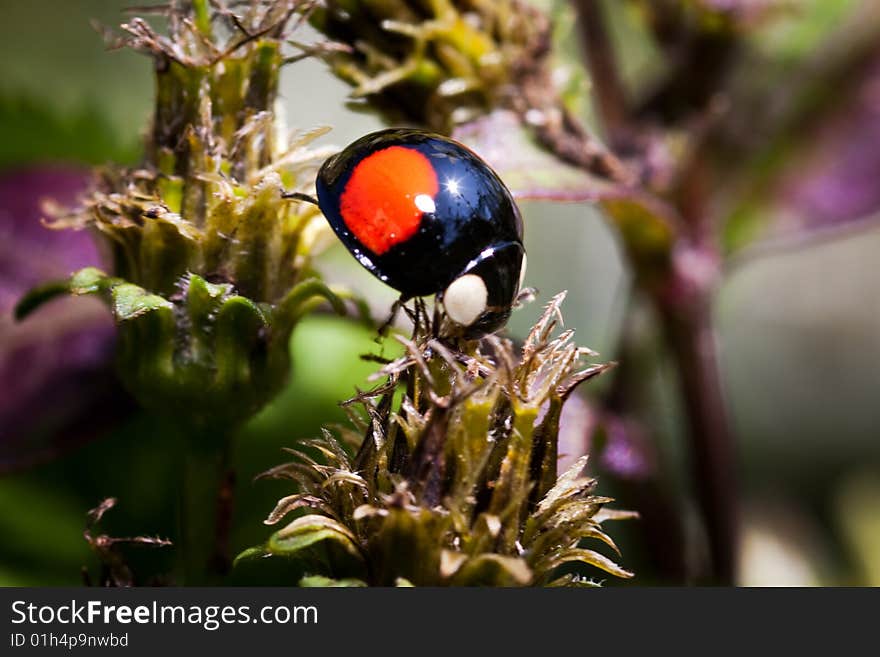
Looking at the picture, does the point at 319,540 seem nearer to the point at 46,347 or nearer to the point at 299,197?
the point at 299,197

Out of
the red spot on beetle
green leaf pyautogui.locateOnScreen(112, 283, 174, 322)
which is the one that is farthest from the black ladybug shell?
green leaf pyautogui.locateOnScreen(112, 283, 174, 322)

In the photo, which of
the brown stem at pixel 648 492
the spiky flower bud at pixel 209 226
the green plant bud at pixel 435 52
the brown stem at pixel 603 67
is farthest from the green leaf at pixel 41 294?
the brown stem at pixel 603 67

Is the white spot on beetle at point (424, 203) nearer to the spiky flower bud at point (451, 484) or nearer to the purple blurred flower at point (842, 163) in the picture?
the spiky flower bud at point (451, 484)

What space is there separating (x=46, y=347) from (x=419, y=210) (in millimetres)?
496

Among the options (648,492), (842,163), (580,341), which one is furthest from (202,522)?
Answer: (842,163)

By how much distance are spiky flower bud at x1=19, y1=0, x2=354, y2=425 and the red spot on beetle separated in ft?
0.15

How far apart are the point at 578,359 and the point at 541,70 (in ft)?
1.11

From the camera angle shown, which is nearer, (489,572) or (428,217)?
(489,572)

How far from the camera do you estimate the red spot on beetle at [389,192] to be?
26.8 inches

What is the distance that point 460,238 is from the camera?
27.5 inches

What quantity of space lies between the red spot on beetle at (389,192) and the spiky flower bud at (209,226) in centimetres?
5

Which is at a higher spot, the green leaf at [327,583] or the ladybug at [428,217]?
the ladybug at [428,217]

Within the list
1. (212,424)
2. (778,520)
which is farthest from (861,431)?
(212,424)

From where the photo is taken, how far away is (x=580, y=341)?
2.82ft
